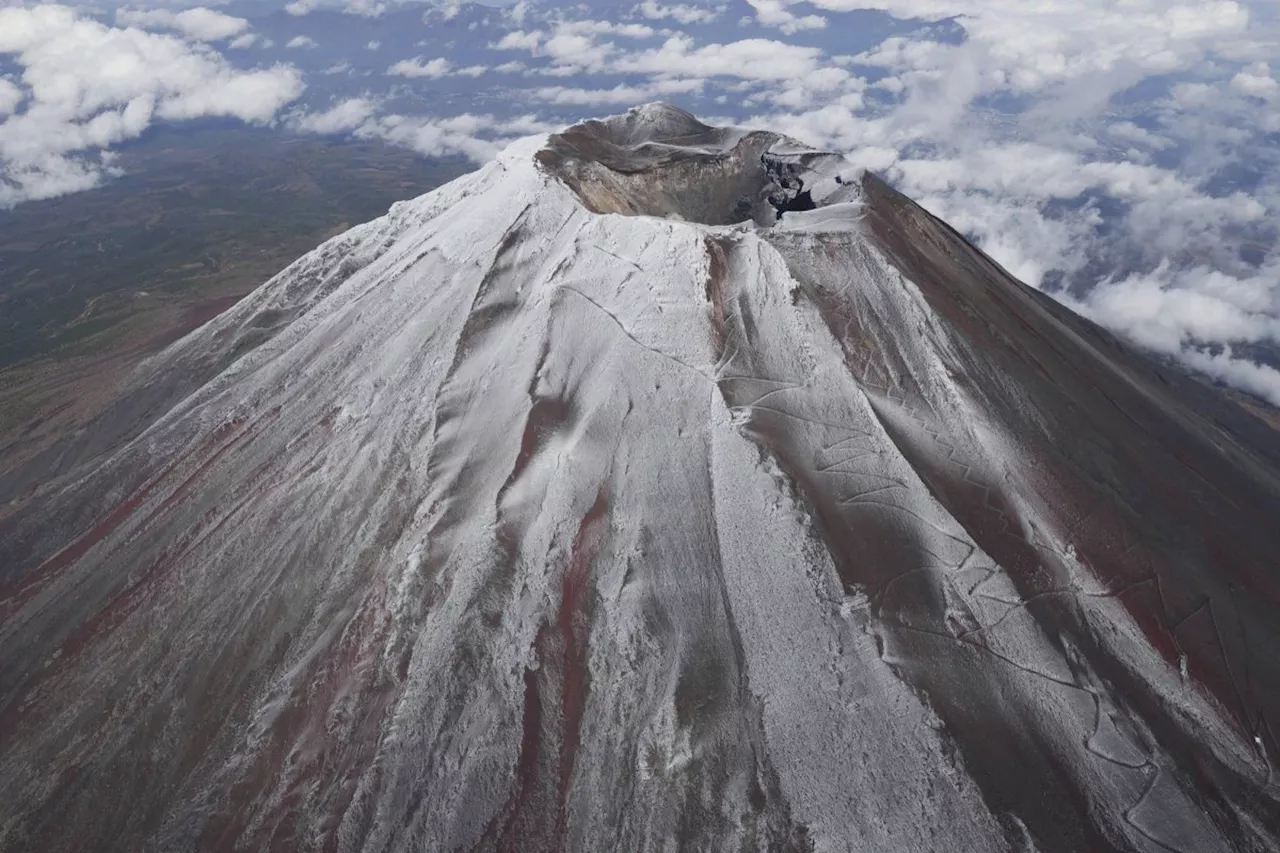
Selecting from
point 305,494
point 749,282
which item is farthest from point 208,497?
point 749,282

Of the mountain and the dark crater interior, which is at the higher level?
the dark crater interior

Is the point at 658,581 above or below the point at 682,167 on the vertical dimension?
below

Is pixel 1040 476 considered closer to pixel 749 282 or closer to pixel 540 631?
pixel 749 282

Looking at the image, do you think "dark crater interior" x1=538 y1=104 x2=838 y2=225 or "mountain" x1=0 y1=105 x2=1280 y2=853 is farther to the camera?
"dark crater interior" x1=538 y1=104 x2=838 y2=225

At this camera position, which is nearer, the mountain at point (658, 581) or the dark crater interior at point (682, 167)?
the mountain at point (658, 581)

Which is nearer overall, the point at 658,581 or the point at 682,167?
the point at 658,581

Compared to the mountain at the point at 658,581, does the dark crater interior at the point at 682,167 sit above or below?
above

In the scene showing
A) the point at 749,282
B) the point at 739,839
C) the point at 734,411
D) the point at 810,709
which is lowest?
the point at 739,839

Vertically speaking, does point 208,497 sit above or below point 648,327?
below
